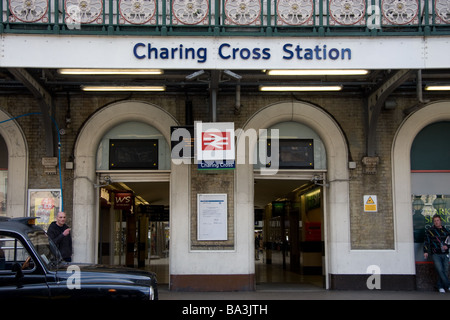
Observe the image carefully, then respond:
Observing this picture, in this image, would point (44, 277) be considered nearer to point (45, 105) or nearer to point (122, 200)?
point (45, 105)

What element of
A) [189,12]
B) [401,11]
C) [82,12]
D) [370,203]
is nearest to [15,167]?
[82,12]

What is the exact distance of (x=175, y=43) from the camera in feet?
37.1

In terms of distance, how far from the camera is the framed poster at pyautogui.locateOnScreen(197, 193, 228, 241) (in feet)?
43.9

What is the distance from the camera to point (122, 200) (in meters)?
18.6

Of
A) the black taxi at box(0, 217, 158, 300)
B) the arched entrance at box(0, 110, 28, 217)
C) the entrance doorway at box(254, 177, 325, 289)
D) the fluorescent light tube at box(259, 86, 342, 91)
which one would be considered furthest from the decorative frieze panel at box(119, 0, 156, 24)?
the black taxi at box(0, 217, 158, 300)

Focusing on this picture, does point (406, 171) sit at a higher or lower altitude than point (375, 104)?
lower

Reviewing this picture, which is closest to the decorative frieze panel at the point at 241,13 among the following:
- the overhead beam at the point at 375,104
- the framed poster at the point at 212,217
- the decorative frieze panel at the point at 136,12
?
the decorative frieze panel at the point at 136,12

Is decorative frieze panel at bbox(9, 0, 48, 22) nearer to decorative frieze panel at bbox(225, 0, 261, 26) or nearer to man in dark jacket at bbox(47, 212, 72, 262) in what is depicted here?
decorative frieze panel at bbox(225, 0, 261, 26)

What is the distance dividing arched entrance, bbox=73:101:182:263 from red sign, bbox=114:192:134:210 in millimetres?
4618

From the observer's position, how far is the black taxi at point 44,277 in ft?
21.7

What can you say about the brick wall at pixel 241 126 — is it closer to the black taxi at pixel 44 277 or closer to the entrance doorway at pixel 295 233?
the entrance doorway at pixel 295 233

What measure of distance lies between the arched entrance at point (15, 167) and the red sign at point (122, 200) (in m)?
5.27

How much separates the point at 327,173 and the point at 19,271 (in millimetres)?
9008

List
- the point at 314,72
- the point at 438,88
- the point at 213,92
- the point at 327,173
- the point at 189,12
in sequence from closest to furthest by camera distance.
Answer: the point at 189,12 → the point at 314,72 → the point at 213,92 → the point at 438,88 → the point at 327,173
